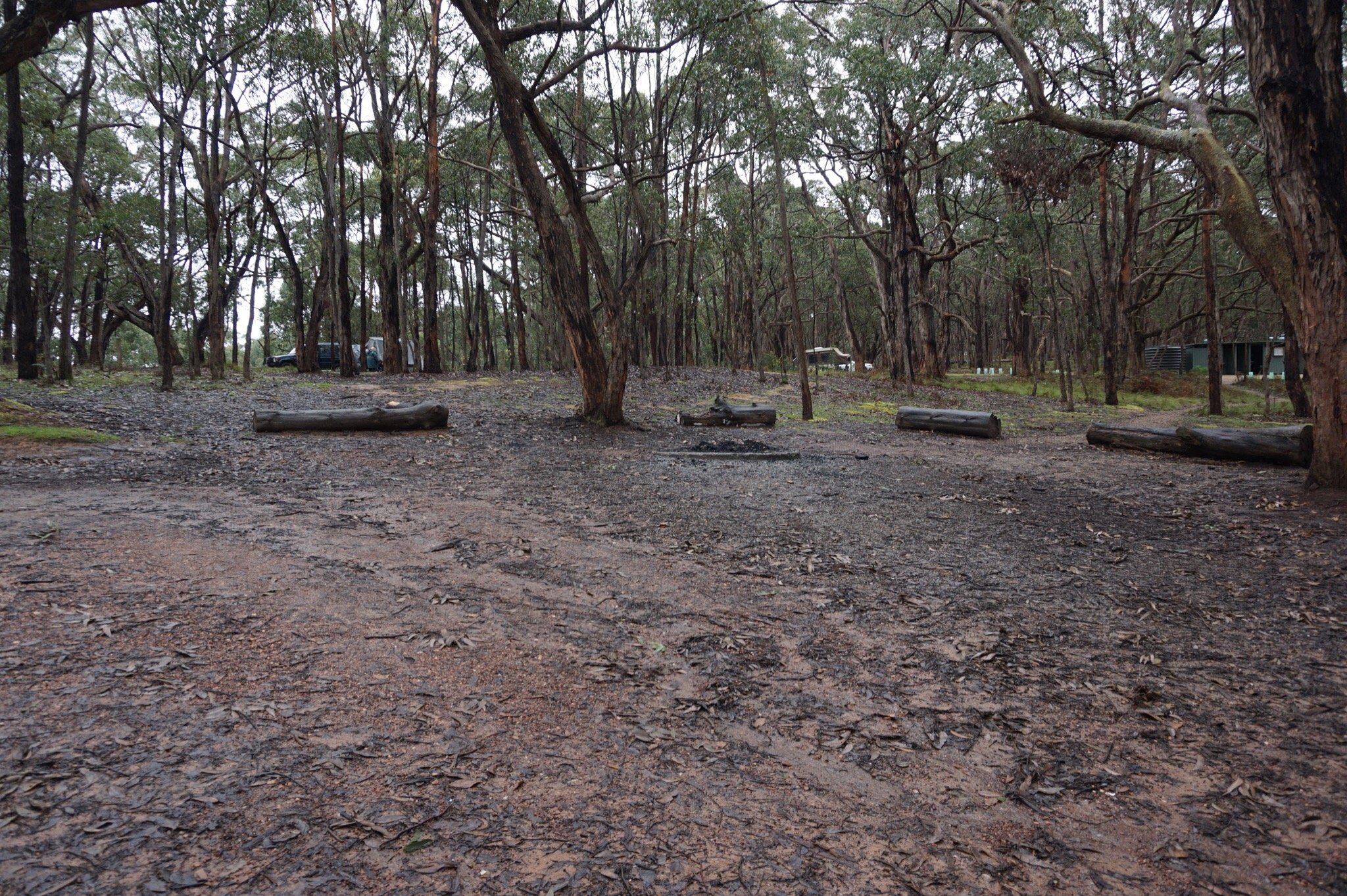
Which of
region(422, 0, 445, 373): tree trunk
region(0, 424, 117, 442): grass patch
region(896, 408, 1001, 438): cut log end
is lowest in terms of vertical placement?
region(896, 408, 1001, 438): cut log end

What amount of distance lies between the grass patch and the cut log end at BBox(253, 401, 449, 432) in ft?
6.12

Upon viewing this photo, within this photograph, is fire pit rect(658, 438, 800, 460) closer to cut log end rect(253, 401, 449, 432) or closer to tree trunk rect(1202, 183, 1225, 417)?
cut log end rect(253, 401, 449, 432)

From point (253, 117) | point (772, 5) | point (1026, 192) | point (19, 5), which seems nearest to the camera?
point (772, 5)

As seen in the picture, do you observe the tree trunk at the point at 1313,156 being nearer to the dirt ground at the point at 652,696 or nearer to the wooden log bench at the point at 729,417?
the dirt ground at the point at 652,696

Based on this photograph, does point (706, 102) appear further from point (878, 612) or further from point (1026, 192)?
point (878, 612)

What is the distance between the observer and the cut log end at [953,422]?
44.7 ft

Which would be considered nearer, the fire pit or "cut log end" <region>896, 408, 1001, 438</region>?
the fire pit

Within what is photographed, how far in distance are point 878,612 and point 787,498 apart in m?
3.26

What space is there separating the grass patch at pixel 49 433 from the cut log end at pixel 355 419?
1.87 m

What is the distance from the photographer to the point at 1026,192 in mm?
19797

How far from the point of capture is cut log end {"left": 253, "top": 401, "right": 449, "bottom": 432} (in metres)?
10.4

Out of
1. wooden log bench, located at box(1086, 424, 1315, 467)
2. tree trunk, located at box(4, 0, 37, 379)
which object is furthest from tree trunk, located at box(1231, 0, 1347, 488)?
tree trunk, located at box(4, 0, 37, 379)

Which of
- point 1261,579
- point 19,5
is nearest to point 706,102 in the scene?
point 19,5

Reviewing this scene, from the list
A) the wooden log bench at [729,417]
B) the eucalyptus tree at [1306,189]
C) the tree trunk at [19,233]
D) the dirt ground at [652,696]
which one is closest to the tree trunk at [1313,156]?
the eucalyptus tree at [1306,189]
